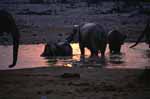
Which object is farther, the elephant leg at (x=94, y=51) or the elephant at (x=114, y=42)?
the elephant at (x=114, y=42)

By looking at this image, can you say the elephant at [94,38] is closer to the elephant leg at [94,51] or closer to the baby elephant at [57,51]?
the elephant leg at [94,51]

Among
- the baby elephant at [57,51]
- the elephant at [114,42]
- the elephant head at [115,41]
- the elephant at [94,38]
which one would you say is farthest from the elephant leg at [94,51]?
the elephant head at [115,41]

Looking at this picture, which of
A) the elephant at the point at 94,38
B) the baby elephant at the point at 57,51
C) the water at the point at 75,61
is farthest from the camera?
the baby elephant at the point at 57,51

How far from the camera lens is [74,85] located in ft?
35.6

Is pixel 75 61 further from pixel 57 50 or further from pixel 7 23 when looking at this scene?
pixel 7 23

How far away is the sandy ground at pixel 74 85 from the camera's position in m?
9.54

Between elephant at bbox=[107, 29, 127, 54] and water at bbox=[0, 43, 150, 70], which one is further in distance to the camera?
elephant at bbox=[107, 29, 127, 54]

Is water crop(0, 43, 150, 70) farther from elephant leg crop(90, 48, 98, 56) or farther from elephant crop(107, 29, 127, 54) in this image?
elephant crop(107, 29, 127, 54)

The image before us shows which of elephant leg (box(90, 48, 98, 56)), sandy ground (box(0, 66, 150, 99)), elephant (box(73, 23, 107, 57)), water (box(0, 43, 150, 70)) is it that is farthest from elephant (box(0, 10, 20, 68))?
elephant leg (box(90, 48, 98, 56))

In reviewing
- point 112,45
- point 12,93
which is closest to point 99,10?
point 112,45

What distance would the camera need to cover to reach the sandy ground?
31.3 ft

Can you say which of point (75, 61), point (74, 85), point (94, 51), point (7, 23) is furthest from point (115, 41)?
point (74, 85)

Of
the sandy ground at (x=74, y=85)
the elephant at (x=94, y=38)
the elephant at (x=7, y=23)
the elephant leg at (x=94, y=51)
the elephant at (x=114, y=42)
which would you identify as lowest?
the elephant at (x=114, y=42)

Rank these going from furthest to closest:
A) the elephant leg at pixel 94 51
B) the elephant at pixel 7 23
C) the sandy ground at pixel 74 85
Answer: the elephant leg at pixel 94 51
the elephant at pixel 7 23
the sandy ground at pixel 74 85
